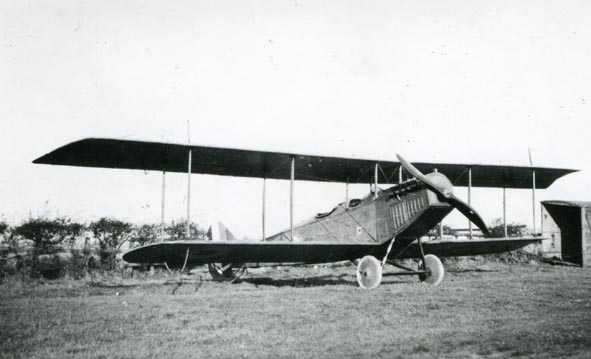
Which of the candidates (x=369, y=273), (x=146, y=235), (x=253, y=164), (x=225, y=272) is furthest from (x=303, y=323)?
(x=146, y=235)

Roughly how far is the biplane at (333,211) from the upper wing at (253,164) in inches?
0.9

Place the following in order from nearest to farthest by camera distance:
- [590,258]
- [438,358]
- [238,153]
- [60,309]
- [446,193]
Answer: [438,358] < [60,309] < [446,193] < [238,153] < [590,258]

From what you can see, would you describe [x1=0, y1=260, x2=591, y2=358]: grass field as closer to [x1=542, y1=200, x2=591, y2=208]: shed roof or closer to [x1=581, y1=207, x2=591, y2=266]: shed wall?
[x1=581, y1=207, x2=591, y2=266]: shed wall

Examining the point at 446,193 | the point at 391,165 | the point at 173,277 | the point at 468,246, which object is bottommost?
the point at 173,277

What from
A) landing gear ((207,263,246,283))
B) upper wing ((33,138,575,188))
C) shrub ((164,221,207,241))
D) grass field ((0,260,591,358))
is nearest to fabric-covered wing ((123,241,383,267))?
grass field ((0,260,591,358))

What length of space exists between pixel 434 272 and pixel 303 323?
20.9 ft

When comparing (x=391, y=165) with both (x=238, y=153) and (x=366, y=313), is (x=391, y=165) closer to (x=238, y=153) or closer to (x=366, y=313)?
(x=238, y=153)

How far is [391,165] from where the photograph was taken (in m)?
12.5

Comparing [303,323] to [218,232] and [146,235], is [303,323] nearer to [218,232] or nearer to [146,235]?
[218,232]

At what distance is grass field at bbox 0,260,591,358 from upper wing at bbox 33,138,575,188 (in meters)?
2.85

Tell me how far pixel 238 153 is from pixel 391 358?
7.47m

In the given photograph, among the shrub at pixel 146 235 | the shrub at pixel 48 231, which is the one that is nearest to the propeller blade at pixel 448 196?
the shrub at pixel 146 235

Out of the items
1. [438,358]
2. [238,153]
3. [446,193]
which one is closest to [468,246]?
[446,193]

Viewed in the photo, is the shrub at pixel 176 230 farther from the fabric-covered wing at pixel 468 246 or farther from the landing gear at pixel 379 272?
the landing gear at pixel 379 272
